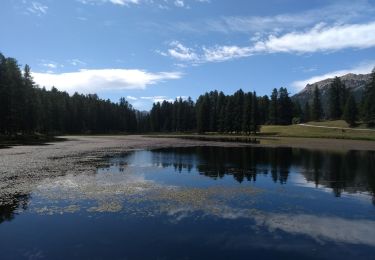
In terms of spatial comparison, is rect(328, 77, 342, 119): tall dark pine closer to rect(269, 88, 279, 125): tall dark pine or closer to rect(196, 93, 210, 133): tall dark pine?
rect(269, 88, 279, 125): tall dark pine

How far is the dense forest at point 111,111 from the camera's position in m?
81.3

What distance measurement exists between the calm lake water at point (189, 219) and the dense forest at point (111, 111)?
59.3 m

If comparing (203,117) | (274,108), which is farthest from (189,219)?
(274,108)

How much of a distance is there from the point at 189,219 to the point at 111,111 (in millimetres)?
187137

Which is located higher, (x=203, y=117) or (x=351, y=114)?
(x=203, y=117)

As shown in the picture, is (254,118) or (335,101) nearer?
(254,118)

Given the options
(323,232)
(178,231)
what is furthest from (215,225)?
(323,232)

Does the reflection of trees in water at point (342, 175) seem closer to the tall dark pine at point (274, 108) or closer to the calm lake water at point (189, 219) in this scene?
the calm lake water at point (189, 219)

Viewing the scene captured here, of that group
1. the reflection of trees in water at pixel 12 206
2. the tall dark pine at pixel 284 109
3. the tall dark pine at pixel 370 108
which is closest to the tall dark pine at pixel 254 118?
the tall dark pine at pixel 284 109

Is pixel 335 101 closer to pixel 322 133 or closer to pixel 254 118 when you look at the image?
pixel 254 118

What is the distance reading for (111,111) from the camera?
199875mm

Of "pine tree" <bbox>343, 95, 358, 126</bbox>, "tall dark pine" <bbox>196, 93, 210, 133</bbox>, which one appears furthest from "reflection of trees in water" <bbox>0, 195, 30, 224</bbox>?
"tall dark pine" <bbox>196, 93, 210, 133</bbox>

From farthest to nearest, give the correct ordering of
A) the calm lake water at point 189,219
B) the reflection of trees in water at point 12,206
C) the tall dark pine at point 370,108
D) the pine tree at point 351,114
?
the pine tree at point 351,114 → the tall dark pine at point 370,108 → the reflection of trees in water at point 12,206 → the calm lake water at point 189,219

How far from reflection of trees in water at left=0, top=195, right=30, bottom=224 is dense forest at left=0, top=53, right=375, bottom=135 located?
59.4 metres
